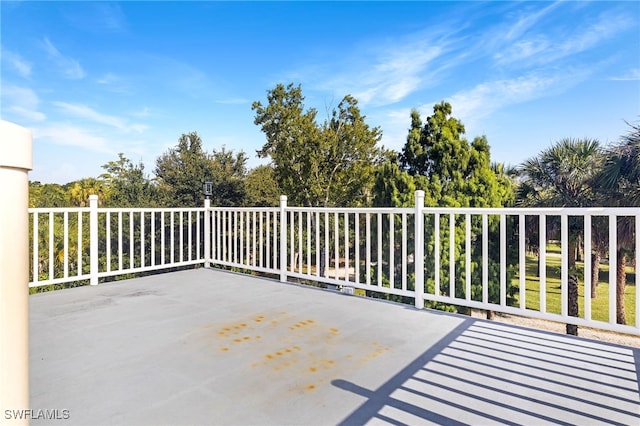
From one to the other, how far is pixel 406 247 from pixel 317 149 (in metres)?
12.5

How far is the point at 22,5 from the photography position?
8.06m

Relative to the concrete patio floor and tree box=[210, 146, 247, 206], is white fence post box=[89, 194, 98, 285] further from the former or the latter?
tree box=[210, 146, 247, 206]

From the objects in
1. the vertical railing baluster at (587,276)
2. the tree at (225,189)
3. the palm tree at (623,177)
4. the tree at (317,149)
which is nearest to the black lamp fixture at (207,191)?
the vertical railing baluster at (587,276)

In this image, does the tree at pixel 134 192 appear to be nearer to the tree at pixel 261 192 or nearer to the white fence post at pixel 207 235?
the tree at pixel 261 192

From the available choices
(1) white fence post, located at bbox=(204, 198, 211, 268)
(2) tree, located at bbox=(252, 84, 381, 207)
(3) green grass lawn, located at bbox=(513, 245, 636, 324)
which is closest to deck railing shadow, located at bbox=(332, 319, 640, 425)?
(1) white fence post, located at bbox=(204, 198, 211, 268)

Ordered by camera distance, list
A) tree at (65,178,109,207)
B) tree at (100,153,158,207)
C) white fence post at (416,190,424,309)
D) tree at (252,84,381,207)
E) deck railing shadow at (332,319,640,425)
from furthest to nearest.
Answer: tree at (65,178,109,207)
tree at (100,153,158,207)
tree at (252,84,381,207)
white fence post at (416,190,424,309)
deck railing shadow at (332,319,640,425)

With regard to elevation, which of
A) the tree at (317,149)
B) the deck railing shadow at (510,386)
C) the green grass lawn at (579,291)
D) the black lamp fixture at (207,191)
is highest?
the tree at (317,149)

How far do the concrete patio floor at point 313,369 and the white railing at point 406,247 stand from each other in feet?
1.20

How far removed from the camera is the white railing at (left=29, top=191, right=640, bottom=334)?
261 cm

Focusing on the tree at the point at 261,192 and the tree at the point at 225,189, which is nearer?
the tree at the point at 225,189

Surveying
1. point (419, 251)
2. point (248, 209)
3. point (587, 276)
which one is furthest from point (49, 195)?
point (587, 276)

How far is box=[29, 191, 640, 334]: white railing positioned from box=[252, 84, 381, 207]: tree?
209 cm

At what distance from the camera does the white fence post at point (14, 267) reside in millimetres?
511

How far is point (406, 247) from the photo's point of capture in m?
3.29
